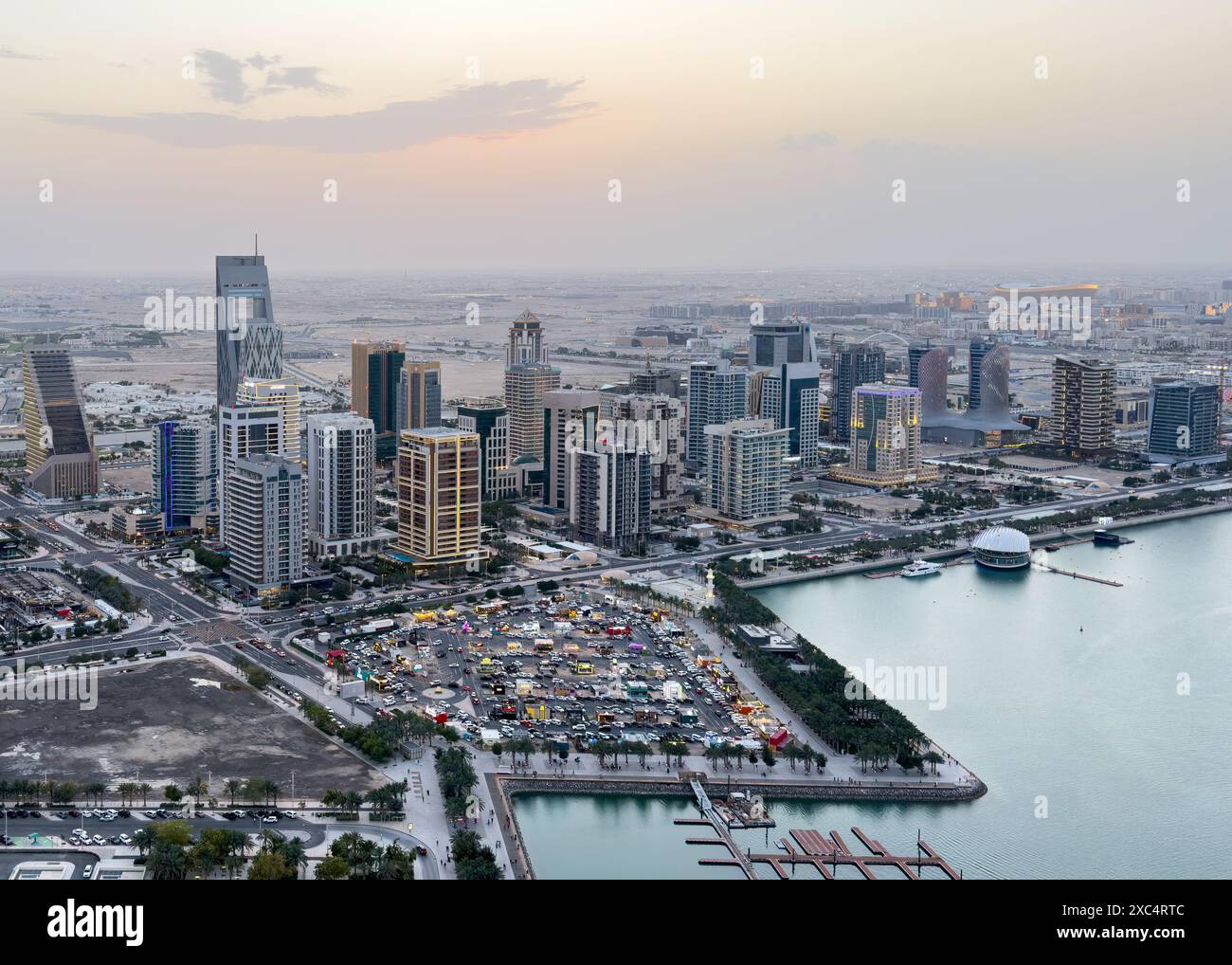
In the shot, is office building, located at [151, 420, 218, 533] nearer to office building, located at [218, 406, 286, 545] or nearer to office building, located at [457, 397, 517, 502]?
office building, located at [218, 406, 286, 545]

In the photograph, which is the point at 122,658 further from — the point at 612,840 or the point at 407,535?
the point at 612,840

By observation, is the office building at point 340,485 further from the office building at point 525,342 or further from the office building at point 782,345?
the office building at point 782,345

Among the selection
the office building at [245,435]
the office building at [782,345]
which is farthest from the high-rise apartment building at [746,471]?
the office building at [245,435]

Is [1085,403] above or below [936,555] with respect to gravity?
above

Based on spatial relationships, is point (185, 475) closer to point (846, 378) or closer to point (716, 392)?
point (716, 392)

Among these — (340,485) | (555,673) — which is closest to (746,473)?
(340,485)
